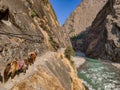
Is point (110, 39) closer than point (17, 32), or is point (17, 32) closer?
point (17, 32)

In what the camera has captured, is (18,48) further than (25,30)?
No

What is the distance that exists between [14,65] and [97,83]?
35208mm

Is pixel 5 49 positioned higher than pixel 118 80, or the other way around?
pixel 5 49

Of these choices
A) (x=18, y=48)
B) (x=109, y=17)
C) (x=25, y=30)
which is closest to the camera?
(x=18, y=48)

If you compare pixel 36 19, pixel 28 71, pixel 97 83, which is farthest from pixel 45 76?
pixel 97 83

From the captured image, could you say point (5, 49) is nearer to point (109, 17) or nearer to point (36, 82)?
point (36, 82)

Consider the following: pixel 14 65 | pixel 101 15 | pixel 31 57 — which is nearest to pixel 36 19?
pixel 31 57

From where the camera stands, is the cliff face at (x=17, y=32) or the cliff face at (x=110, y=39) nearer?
the cliff face at (x=17, y=32)

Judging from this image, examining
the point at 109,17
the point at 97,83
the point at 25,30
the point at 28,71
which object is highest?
the point at 109,17

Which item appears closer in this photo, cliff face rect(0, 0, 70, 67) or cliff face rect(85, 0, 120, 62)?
cliff face rect(0, 0, 70, 67)

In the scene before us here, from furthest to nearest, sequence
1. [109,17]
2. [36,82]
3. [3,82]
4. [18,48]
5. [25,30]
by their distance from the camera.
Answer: [109,17] → [25,30] → [18,48] → [36,82] → [3,82]

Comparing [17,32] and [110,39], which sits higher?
[110,39]

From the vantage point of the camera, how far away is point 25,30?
30.4 meters

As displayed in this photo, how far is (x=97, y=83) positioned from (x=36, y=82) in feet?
111
